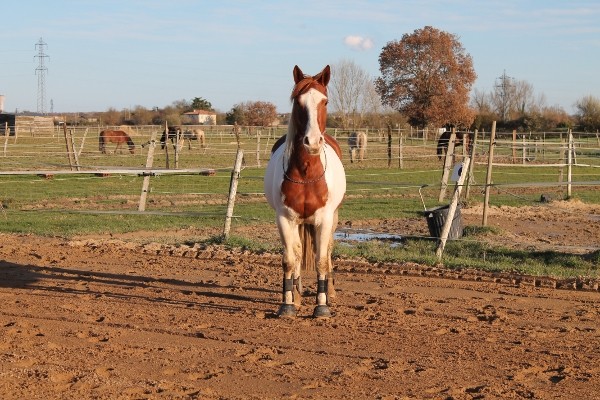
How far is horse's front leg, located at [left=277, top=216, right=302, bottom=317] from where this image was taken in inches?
302

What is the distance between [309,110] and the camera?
23.0 feet

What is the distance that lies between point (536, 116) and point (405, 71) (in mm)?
15539

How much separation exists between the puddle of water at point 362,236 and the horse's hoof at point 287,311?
5177 mm

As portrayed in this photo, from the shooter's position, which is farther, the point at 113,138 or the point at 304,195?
Answer: the point at 113,138

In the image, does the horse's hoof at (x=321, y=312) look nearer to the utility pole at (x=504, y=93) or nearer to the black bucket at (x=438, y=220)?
the black bucket at (x=438, y=220)

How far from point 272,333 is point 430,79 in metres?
46.8

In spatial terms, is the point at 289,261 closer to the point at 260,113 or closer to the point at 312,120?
the point at 312,120

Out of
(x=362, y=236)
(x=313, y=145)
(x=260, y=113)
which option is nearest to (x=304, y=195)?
(x=313, y=145)

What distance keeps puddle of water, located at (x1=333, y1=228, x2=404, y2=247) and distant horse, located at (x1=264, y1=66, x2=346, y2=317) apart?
16.2ft

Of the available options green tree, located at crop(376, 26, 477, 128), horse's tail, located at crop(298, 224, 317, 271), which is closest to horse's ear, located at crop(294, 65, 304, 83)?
horse's tail, located at crop(298, 224, 317, 271)

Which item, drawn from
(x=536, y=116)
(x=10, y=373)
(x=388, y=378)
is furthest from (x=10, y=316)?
(x=536, y=116)

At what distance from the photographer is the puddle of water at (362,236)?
1319cm

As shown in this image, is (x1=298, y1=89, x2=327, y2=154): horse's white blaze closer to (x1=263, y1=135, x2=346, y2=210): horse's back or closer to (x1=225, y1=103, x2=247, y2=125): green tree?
(x1=263, y1=135, x2=346, y2=210): horse's back

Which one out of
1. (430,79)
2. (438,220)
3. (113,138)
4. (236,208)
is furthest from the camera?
(430,79)
